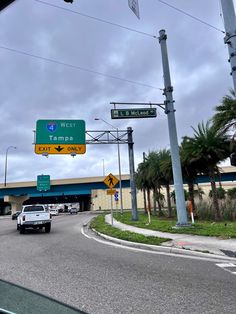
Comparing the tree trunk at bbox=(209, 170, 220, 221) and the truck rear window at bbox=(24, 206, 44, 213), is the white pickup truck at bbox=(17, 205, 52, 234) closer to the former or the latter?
the truck rear window at bbox=(24, 206, 44, 213)

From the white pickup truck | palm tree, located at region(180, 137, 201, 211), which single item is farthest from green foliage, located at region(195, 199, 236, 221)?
the white pickup truck

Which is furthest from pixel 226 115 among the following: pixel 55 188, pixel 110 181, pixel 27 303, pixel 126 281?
pixel 55 188

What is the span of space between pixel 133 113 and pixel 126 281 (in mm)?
13750

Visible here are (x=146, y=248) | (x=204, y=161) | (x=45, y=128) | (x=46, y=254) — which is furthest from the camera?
(x=45, y=128)

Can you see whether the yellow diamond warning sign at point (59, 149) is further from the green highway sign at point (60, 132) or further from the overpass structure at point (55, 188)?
the overpass structure at point (55, 188)

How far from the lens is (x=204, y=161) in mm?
24812

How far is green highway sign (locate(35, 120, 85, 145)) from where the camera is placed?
2670 centimetres

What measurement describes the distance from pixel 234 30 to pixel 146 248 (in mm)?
7764

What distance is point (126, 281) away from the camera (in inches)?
268

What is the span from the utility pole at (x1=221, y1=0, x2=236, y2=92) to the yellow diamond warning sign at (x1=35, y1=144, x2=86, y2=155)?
60.2ft

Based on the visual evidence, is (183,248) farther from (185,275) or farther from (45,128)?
(45,128)

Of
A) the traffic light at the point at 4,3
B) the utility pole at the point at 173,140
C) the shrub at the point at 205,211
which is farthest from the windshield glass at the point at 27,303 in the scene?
the shrub at the point at 205,211

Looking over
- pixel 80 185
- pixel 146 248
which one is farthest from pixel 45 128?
pixel 80 185

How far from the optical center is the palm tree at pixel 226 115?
20266 millimetres
